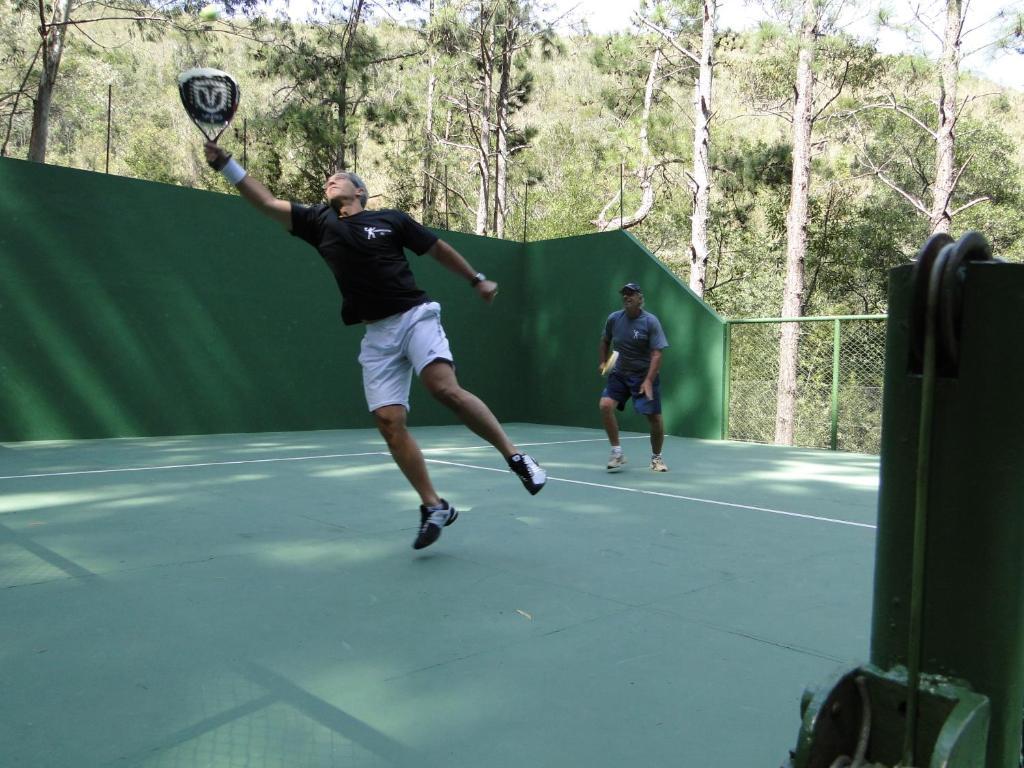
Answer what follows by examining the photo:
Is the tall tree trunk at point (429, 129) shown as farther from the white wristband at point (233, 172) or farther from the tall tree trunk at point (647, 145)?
the white wristband at point (233, 172)

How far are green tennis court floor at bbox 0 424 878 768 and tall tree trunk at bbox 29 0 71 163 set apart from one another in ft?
33.4

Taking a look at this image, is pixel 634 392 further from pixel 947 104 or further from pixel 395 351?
pixel 947 104

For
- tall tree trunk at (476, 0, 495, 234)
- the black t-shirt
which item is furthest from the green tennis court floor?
tall tree trunk at (476, 0, 495, 234)

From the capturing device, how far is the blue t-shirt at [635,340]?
21.1 feet

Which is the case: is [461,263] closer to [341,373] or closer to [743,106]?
[341,373]

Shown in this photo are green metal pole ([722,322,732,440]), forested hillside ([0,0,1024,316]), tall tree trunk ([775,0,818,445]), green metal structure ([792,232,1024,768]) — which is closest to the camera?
green metal structure ([792,232,1024,768])

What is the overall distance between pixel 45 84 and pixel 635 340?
1178cm

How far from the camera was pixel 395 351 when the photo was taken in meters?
3.48

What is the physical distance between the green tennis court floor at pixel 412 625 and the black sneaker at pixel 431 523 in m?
0.06

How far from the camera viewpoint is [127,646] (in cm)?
234

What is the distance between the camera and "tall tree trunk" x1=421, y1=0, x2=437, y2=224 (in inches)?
779

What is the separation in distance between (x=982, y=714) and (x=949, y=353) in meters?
0.51

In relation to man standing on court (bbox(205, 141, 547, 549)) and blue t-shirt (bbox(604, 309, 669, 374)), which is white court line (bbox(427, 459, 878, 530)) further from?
man standing on court (bbox(205, 141, 547, 549))

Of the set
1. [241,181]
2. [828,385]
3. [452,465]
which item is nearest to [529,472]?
[241,181]
